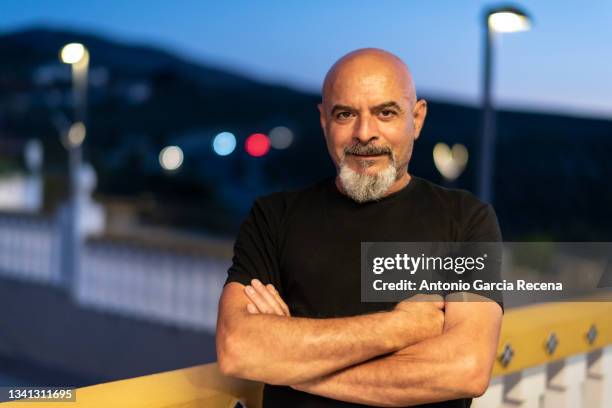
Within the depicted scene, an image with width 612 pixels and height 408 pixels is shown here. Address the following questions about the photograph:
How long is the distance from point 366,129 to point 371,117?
1.7 inches

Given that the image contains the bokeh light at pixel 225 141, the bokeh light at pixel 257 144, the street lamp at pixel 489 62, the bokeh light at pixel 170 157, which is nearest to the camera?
the street lamp at pixel 489 62

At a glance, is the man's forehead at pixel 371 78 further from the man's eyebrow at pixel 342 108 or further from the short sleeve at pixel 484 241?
the short sleeve at pixel 484 241

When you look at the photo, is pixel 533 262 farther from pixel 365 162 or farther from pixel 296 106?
pixel 296 106

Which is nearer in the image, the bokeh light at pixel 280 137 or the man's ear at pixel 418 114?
the man's ear at pixel 418 114

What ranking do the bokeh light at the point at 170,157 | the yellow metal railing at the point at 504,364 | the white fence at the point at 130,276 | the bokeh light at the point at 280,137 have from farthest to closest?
1. the bokeh light at the point at 280,137
2. the bokeh light at the point at 170,157
3. the white fence at the point at 130,276
4. the yellow metal railing at the point at 504,364

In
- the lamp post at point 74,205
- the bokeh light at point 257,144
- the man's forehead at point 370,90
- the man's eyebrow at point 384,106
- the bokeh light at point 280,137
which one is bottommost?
the man's eyebrow at point 384,106

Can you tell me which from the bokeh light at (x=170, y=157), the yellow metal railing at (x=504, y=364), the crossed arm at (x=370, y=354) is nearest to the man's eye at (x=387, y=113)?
the crossed arm at (x=370, y=354)

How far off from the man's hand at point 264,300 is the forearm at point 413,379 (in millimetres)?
228

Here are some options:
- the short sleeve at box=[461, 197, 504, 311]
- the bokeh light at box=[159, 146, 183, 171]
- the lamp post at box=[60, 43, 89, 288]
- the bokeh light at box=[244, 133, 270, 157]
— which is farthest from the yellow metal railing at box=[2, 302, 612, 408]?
the bokeh light at box=[159, 146, 183, 171]

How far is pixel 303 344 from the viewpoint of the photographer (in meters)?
2.20

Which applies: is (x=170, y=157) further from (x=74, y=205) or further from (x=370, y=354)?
(x=370, y=354)

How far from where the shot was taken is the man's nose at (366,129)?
8.04 ft

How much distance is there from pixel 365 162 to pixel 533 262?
68.0 feet

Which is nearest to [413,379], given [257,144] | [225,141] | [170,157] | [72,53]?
[72,53]
